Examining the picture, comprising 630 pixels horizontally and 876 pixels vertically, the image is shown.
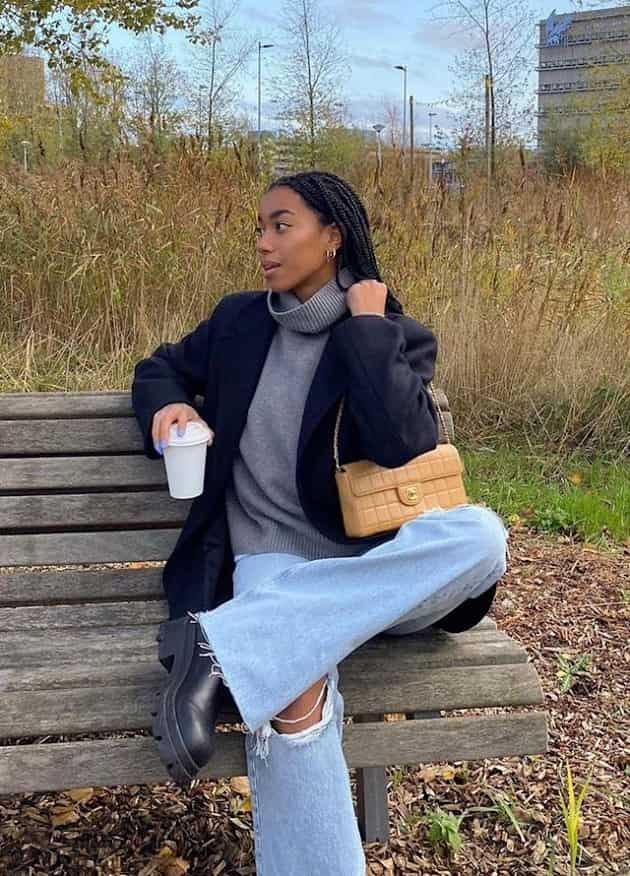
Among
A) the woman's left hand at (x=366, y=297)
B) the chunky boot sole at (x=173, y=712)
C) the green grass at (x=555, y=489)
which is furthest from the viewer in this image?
the green grass at (x=555, y=489)

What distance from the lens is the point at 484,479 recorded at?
4383 mm

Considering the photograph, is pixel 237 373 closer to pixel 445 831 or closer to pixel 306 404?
pixel 306 404

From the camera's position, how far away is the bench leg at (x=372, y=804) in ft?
6.98

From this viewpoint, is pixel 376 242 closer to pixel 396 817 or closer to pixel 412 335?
pixel 412 335

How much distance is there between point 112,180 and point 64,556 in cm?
320

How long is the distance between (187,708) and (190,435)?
23.3 inches

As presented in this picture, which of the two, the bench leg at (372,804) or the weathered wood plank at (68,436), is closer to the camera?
the bench leg at (372,804)

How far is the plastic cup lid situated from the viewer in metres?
2.05

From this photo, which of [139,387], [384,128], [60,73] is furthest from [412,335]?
[60,73]

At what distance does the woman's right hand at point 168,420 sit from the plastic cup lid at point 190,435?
0.04ft

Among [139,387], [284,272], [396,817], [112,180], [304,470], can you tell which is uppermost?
[112,180]

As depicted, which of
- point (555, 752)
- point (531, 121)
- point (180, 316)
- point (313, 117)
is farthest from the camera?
point (313, 117)

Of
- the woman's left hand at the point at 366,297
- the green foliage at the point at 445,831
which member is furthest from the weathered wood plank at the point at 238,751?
the woman's left hand at the point at 366,297

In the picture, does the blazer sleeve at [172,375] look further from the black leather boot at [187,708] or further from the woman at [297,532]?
the black leather boot at [187,708]
